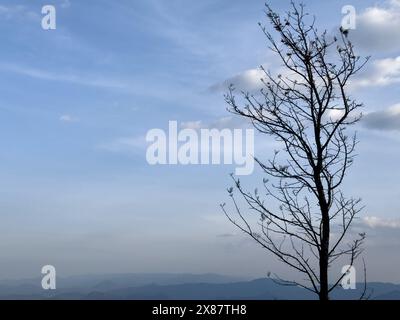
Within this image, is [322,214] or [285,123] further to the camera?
[285,123]

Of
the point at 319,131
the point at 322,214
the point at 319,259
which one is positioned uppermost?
the point at 319,131

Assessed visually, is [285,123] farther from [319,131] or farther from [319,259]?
[319,259]

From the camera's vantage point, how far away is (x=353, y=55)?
865cm

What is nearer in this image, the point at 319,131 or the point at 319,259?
the point at 319,259
